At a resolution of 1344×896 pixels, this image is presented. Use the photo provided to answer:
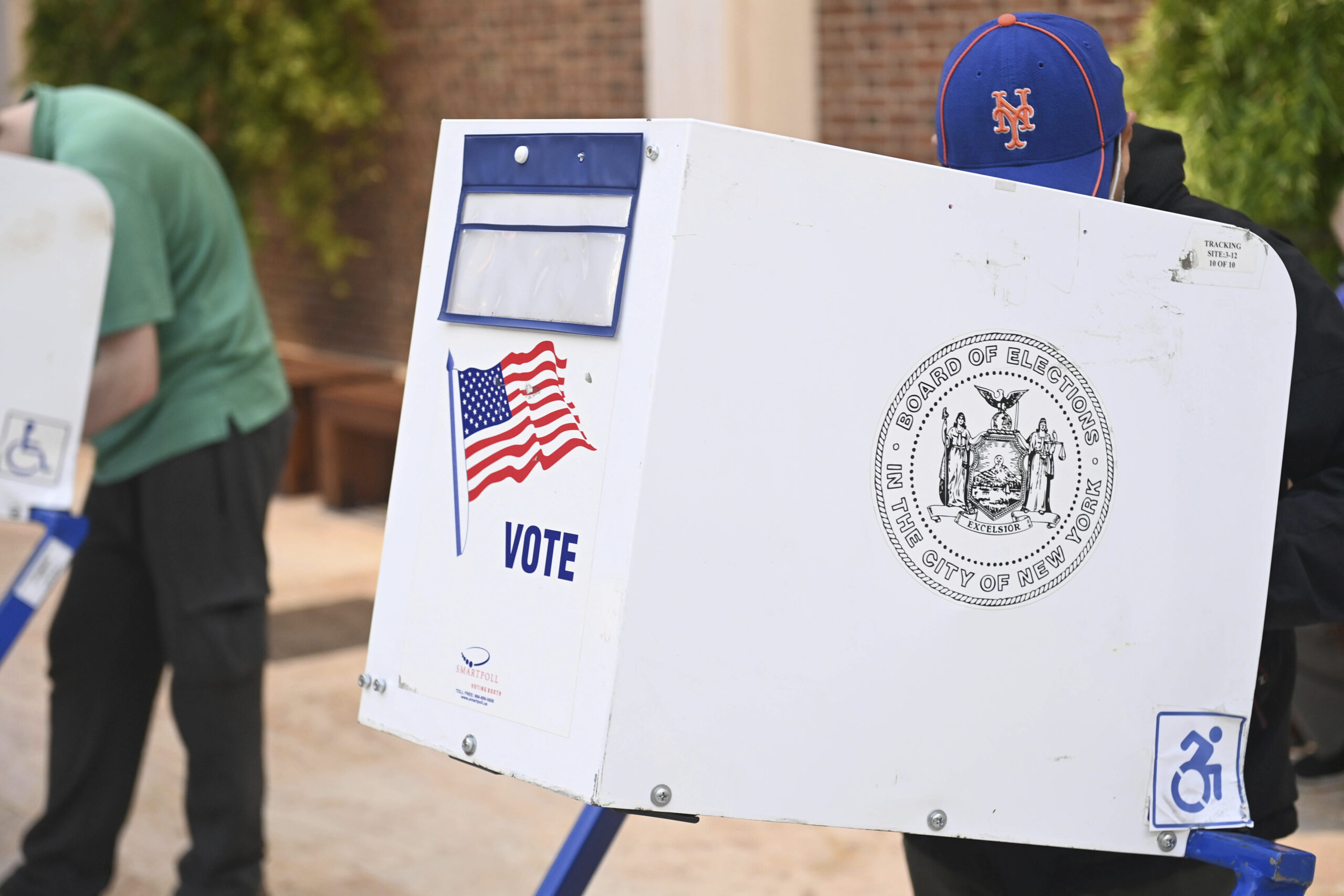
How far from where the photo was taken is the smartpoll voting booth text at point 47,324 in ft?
7.74

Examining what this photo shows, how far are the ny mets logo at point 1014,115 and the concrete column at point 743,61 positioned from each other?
14.0 feet

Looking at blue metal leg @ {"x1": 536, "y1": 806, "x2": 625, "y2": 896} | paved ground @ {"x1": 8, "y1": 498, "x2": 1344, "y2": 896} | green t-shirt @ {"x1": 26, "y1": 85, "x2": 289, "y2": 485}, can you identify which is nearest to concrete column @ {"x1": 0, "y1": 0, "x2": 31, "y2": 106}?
paved ground @ {"x1": 8, "y1": 498, "x2": 1344, "y2": 896}

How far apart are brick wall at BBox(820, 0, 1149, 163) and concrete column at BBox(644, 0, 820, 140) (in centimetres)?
8

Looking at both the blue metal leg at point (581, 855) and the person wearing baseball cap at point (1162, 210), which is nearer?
the person wearing baseball cap at point (1162, 210)

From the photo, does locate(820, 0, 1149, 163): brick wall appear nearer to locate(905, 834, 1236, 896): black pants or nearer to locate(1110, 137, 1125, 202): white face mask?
locate(1110, 137, 1125, 202): white face mask

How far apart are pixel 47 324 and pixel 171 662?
0.73 meters

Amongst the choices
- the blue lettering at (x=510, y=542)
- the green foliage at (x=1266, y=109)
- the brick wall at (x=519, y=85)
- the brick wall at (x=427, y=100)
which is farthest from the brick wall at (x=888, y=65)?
the blue lettering at (x=510, y=542)

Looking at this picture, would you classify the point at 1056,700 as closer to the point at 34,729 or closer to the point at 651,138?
the point at 651,138

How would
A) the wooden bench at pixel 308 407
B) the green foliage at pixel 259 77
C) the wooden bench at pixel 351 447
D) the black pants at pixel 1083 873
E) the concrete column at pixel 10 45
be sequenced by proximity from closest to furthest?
Result: 1. the black pants at pixel 1083 873
2. the wooden bench at pixel 351 447
3. the wooden bench at pixel 308 407
4. the green foliage at pixel 259 77
5. the concrete column at pixel 10 45

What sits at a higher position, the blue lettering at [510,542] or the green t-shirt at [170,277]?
the green t-shirt at [170,277]

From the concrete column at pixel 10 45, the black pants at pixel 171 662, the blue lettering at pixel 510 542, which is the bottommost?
the black pants at pixel 171 662

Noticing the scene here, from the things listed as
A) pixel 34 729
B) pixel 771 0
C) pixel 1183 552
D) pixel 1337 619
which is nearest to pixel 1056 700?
pixel 1183 552

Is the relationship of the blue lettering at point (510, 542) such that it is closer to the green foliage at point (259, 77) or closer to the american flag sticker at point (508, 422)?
the american flag sticker at point (508, 422)

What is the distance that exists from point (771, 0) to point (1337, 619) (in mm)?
4689
